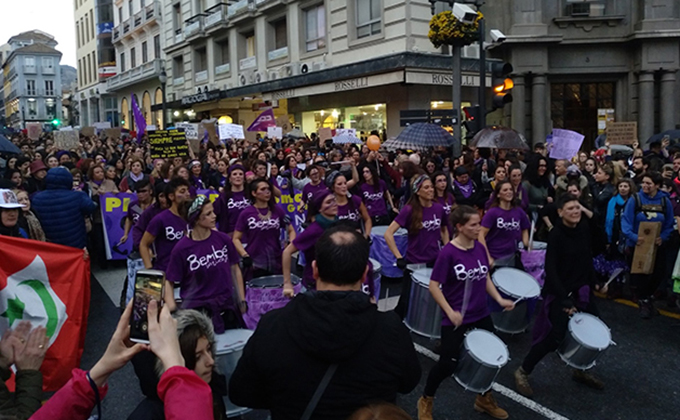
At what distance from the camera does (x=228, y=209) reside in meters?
7.44

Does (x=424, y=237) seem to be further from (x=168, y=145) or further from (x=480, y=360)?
(x=168, y=145)

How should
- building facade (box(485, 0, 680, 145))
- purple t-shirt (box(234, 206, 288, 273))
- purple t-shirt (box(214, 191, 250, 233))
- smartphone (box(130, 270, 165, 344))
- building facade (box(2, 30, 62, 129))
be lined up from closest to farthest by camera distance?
smartphone (box(130, 270, 165, 344))
purple t-shirt (box(234, 206, 288, 273))
purple t-shirt (box(214, 191, 250, 233))
building facade (box(485, 0, 680, 145))
building facade (box(2, 30, 62, 129))

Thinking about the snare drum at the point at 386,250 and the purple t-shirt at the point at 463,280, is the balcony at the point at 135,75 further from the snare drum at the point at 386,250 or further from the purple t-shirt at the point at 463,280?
the purple t-shirt at the point at 463,280

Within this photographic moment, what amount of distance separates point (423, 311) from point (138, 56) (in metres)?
42.5

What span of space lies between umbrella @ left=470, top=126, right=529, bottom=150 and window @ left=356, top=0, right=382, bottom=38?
31.6 feet

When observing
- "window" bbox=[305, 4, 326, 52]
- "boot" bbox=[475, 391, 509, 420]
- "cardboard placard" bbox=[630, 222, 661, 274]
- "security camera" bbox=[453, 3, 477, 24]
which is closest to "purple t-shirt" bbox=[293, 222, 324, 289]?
"boot" bbox=[475, 391, 509, 420]

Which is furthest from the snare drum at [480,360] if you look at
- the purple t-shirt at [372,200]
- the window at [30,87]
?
the window at [30,87]

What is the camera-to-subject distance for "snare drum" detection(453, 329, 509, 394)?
407 centimetres

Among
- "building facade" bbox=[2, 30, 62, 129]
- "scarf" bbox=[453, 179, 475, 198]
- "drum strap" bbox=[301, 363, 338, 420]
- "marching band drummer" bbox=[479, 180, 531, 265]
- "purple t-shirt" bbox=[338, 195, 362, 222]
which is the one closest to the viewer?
"drum strap" bbox=[301, 363, 338, 420]

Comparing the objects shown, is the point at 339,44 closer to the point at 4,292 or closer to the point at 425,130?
the point at 425,130

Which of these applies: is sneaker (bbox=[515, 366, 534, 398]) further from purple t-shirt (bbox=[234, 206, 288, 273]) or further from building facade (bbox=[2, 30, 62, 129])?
building facade (bbox=[2, 30, 62, 129])

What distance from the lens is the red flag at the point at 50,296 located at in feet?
14.2

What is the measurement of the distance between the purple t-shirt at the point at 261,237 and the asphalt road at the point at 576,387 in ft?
5.38

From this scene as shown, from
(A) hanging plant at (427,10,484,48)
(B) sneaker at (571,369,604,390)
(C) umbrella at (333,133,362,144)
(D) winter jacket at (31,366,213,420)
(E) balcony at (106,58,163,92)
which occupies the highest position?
(E) balcony at (106,58,163,92)
